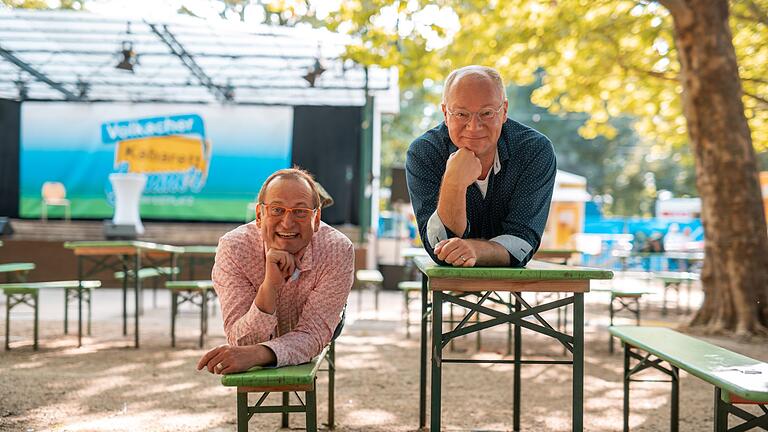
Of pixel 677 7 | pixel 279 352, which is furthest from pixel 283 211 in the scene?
pixel 677 7

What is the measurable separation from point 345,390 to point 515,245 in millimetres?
2544

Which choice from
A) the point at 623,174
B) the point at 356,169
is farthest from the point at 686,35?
the point at 623,174

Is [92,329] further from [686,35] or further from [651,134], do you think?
[651,134]

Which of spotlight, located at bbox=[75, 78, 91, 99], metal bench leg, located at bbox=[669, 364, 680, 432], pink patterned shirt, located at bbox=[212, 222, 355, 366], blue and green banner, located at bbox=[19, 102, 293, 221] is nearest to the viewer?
pink patterned shirt, located at bbox=[212, 222, 355, 366]

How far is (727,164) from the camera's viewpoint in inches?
279

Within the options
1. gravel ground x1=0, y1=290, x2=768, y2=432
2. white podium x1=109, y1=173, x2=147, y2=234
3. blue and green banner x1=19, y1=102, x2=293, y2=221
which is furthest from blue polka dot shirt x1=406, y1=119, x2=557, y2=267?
blue and green banner x1=19, y1=102, x2=293, y2=221

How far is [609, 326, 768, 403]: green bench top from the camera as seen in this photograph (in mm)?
2204

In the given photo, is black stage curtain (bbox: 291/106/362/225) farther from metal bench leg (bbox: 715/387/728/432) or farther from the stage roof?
metal bench leg (bbox: 715/387/728/432)

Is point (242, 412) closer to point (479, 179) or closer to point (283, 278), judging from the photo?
point (283, 278)

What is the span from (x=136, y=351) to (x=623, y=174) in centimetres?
3390

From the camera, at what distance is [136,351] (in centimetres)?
612

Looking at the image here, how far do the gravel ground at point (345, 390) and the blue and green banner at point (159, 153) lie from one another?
738 centimetres

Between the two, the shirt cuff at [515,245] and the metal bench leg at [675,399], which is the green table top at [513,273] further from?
the metal bench leg at [675,399]

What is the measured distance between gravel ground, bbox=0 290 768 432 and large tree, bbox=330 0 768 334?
92cm
